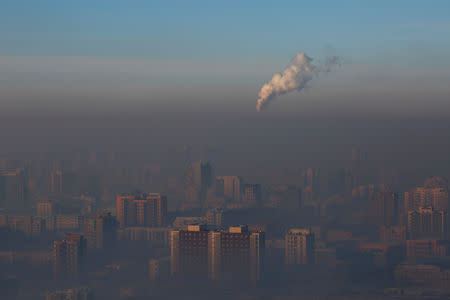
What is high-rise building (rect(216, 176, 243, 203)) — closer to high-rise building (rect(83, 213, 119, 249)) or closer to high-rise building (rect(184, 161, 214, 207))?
high-rise building (rect(184, 161, 214, 207))

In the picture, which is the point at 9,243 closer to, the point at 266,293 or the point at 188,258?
the point at 188,258

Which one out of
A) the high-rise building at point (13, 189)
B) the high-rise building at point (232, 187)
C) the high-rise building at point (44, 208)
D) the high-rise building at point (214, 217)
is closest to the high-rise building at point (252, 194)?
the high-rise building at point (232, 187)

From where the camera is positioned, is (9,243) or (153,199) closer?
(9,243)

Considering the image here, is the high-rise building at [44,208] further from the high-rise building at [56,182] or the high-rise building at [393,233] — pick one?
the high-rise building at [393,233]

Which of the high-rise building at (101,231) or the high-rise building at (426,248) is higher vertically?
the high-rise building at (101,231)

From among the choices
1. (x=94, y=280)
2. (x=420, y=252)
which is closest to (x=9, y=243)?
(x=94, y=280)

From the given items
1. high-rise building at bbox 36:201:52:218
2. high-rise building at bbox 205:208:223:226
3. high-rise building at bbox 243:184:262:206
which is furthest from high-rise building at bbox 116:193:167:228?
high-rise building at bbox 243:184:262:206

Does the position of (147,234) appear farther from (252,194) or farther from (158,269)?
(158,269)
